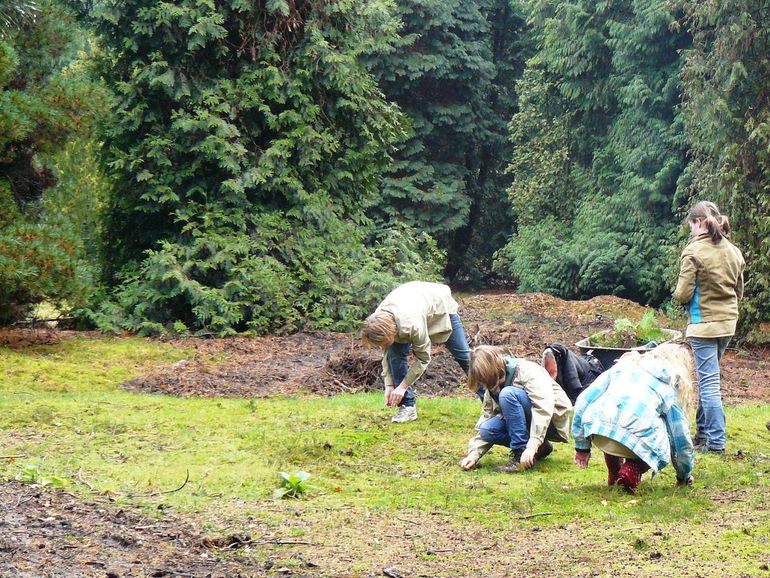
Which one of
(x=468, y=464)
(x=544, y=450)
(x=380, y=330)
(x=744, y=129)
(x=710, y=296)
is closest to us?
(x=468, y=464)

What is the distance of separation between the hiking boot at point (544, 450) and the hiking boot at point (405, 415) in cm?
175

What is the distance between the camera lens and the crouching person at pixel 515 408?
6.54m

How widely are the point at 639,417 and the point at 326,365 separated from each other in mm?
6463

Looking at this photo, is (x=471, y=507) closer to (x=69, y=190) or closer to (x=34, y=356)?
(x=34, y=356)

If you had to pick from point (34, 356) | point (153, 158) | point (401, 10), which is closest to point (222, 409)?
point (34, 356)

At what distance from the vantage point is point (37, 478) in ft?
19.6

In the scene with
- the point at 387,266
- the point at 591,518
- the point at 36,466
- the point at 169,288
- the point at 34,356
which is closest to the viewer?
the point at 591,518

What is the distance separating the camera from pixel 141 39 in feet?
53.4

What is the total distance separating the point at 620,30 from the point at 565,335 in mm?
11897

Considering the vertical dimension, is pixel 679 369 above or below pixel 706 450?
above

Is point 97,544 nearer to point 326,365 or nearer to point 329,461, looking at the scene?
point 329,461

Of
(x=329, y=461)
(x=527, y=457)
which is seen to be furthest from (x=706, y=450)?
(x=329, y=461)

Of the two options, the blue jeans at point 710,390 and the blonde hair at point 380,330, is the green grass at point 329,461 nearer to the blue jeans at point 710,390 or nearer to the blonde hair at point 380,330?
the blue jeans at point 710,390

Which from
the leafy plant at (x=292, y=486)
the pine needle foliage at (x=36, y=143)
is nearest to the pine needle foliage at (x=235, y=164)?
the pine needle foliage at (x=36, y=143)
